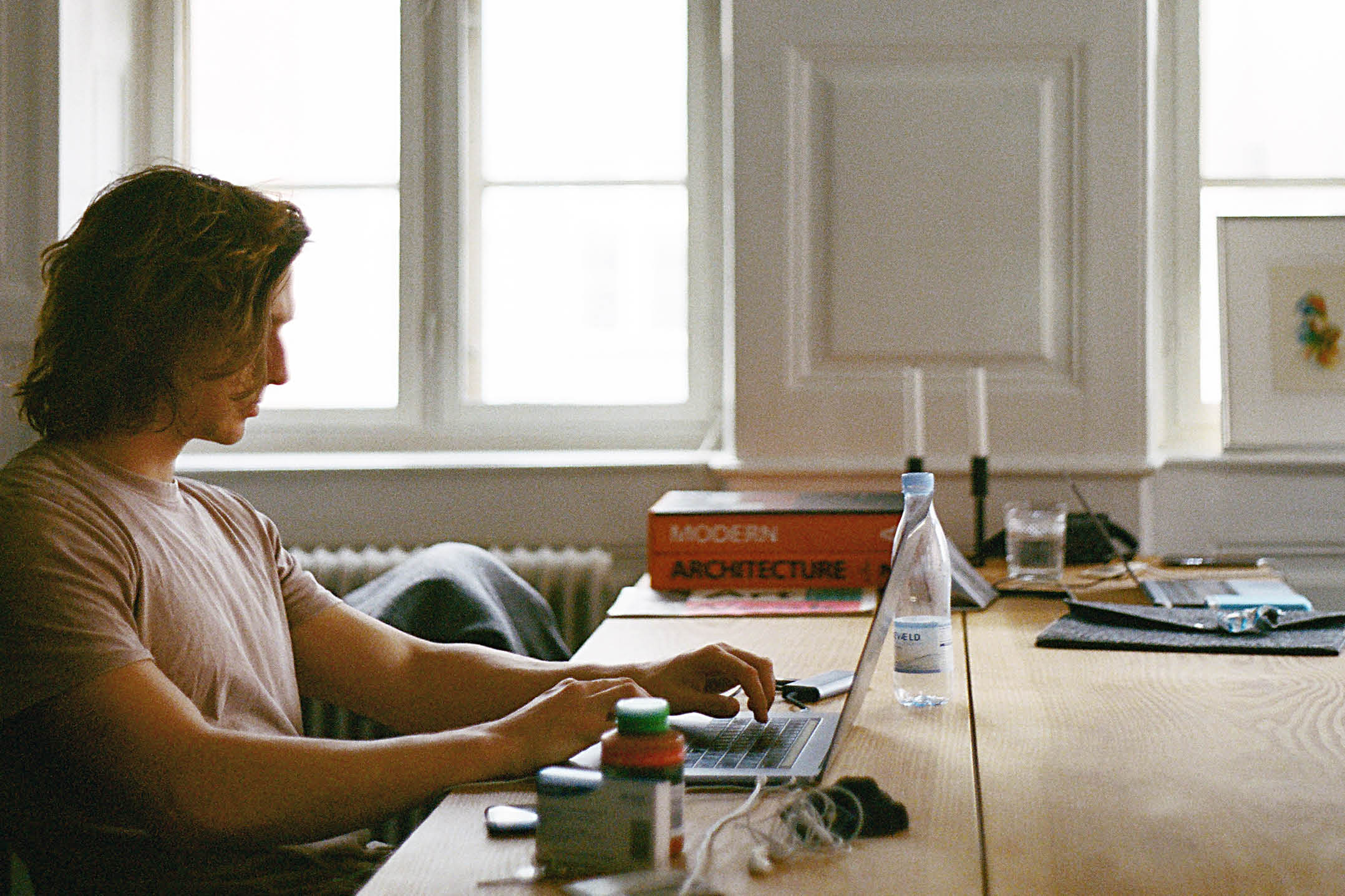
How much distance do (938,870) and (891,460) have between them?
167cm

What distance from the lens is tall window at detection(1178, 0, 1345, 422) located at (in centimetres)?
267

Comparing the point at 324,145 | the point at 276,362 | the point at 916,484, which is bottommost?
the point at 916,484

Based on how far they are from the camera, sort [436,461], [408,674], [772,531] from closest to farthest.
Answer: [408,674] → [772,531] → [436,461]

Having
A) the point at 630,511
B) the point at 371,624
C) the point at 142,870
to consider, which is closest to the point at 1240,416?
the point at 630,511

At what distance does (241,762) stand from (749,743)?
1.39 ft

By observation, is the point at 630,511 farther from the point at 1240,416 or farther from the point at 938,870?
the point at 938,870

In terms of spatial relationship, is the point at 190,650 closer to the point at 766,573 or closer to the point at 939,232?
the point at 766,573

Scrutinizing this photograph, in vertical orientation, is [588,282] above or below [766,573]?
above

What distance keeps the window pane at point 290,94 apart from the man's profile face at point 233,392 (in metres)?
1.52

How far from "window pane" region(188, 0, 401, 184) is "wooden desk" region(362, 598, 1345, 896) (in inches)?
68.2

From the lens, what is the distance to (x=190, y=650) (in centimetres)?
126

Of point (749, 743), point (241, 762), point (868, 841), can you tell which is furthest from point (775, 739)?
point (241, 762)

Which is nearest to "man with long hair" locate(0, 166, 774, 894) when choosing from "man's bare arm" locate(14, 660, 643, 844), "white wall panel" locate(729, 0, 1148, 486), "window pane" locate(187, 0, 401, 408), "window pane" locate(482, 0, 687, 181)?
"man's bare arm" locate(14, 660, 643, 844)

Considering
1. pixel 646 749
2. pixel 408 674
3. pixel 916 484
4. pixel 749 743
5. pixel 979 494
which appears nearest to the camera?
pixel 646 749
